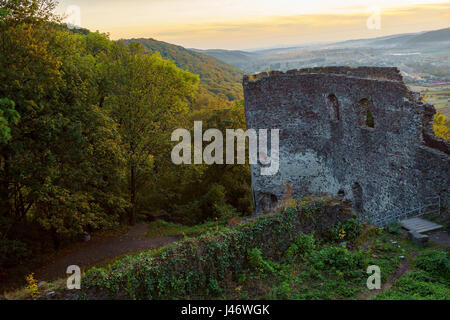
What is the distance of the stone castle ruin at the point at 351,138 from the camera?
12.6 metres

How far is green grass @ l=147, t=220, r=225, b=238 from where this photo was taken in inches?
754

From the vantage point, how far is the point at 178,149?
22.3m

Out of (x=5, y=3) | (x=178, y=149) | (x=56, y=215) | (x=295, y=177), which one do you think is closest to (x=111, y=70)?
(x=178, y=149)

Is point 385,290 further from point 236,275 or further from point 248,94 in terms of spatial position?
point 248,94

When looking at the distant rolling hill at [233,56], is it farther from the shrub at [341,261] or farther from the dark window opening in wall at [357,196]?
the shrub at [341,261]

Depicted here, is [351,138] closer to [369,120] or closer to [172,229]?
[369,120]

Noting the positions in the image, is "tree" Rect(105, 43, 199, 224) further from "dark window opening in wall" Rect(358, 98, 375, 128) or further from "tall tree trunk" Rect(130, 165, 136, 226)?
"dark window opening in wall" Rect(358, 98, 375, 128)

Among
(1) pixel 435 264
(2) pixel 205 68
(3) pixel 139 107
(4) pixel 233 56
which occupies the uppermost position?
(4) pixel 233 56

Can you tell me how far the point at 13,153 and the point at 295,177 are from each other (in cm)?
1285

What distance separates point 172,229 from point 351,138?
10.9m

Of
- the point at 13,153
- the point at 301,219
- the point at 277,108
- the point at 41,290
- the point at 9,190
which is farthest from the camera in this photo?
the point at 277,108

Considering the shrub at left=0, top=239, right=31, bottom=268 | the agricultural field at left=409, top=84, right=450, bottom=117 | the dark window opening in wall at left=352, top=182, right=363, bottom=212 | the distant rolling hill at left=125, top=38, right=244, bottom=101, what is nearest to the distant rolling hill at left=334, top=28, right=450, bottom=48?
the agricultural field at left=409, top=84, right=450, bottom=117

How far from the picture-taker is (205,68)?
303 feet

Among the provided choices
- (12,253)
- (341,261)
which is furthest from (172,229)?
(341,261)
